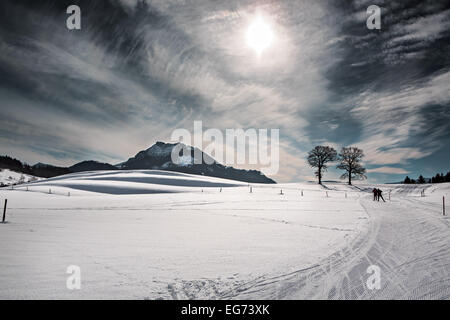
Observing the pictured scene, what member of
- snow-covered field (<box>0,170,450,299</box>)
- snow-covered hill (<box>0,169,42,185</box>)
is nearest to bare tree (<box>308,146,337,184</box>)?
snow-covered field (<box>0,170,450,299</box>)

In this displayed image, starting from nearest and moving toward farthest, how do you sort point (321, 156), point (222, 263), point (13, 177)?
point (222, 263)
point (321, 156)
point (13, 177)

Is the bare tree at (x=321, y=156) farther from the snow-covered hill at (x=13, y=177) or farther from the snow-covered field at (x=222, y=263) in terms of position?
the snow-covered hill at (x=13, y=177)

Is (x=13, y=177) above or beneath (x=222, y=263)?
above

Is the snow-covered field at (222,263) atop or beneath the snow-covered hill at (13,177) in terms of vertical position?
beneath

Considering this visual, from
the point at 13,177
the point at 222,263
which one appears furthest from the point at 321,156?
the point at 13,177

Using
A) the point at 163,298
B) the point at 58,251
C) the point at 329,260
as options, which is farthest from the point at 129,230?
the point at 329,260

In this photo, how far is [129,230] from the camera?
9883 mm

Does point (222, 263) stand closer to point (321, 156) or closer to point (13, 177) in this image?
point (321, 156)

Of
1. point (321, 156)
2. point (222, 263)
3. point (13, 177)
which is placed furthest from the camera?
point (13, 177)

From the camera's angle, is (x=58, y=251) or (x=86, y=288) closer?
(x=86, y=288)

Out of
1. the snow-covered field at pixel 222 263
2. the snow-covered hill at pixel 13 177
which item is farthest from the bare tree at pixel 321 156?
the snow-covered hill at pixel 13 177

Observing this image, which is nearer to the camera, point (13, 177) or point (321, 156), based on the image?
point (321, 156)
